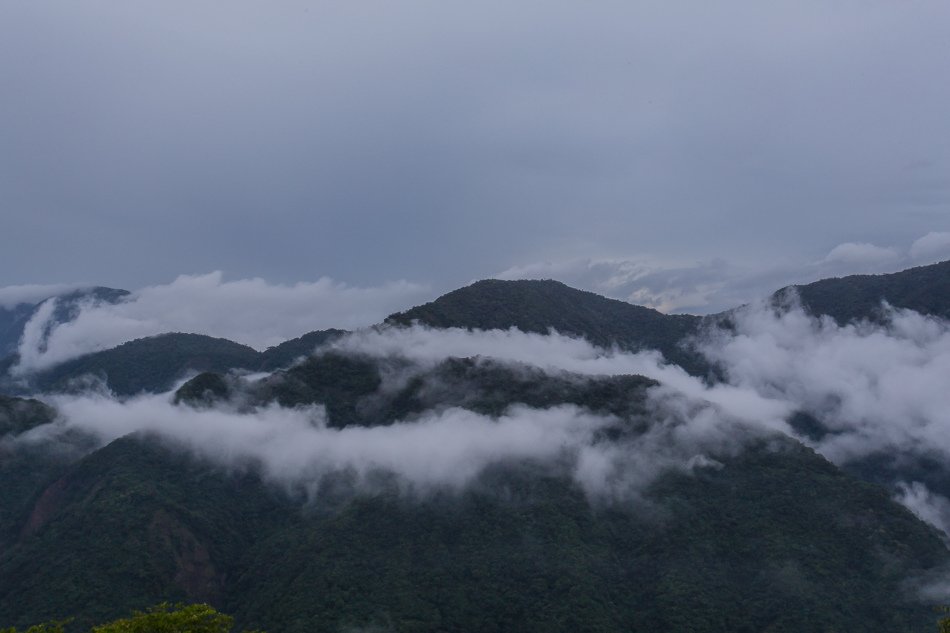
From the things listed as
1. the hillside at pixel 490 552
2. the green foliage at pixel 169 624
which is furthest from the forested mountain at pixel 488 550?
the green foliage at pixel 169 624

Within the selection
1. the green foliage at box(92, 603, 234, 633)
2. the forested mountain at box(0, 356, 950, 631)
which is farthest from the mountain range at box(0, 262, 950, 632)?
the green foliage at box(92, 603, 234, 633)

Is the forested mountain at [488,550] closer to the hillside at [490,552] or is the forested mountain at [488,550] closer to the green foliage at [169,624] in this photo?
the hillside at [490,552]

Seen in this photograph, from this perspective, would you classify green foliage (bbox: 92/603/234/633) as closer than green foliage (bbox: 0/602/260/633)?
No

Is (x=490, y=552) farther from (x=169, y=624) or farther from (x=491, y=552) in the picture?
(x=169, y=624)

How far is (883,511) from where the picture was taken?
161000 mm

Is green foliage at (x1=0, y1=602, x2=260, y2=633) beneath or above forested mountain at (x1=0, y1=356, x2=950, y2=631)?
above

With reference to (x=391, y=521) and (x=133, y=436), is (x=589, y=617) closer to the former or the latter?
(x=391, y=521)

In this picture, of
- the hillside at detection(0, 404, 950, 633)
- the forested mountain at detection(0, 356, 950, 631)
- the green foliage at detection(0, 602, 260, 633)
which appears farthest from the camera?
the forested mountain at detection(0, 356, 950, 631)

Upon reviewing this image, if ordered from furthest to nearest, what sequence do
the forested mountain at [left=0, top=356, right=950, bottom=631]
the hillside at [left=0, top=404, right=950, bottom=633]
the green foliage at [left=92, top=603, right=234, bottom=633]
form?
the forested mountain at [left=0, top=356, right=950, bottom=631] → the hillside at [left=0, top=404, right=950, bottom=633] → the green foliage at [left=92, top=603, right=234, bottom=633]

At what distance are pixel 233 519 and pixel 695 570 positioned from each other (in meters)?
109

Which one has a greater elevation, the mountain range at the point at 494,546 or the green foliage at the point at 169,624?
the green foliage at the point at 169,624

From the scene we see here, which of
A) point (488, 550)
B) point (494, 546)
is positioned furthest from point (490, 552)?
point (494, 546)

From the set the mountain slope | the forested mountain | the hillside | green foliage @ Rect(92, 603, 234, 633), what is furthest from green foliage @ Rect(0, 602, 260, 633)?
the forested mountain

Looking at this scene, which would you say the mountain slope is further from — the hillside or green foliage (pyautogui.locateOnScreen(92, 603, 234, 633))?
green foliage (pyautogui.locateOnScreen(92, 603, 234, 633))
